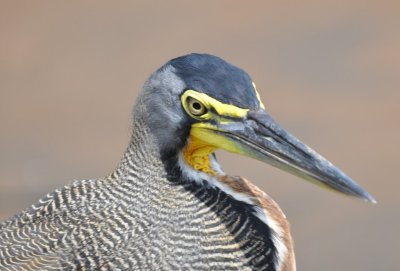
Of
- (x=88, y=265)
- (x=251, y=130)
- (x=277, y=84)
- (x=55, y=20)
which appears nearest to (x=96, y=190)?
(x=88, y=265)

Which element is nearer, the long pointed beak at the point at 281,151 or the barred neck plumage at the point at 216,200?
the long pointed beak at the point at 281,151

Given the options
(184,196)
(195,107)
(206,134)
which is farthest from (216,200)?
(195,107)

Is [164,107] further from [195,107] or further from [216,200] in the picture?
[216,200]

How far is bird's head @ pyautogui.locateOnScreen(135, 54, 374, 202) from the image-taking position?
532 centimetres

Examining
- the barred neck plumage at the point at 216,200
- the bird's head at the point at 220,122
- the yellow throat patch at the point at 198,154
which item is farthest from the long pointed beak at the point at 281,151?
the barred neck plumage at the point at 216,200

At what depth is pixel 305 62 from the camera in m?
11.4

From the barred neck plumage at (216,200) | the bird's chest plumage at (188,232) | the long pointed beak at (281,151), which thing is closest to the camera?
the long pointed beak at (281,151)

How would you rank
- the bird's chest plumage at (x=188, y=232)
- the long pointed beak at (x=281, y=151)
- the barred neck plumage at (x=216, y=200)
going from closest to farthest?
the long pointed beak at (x=281, y=151)
the bird's chest plumage at (x=188, y=232)
the barred neck plumage at (x=216, y=200)

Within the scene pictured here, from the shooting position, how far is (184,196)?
18.1ft

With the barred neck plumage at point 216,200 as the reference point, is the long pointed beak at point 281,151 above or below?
above

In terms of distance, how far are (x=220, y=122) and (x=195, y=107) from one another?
13 centimetres

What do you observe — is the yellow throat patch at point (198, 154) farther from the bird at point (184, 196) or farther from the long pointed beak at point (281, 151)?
the long pointed beak at point (281, 151)

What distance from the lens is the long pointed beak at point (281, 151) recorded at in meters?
5.29

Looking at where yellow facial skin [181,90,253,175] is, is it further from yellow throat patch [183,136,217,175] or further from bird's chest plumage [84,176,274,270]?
bird's chest plumage [84,176,274,270]
